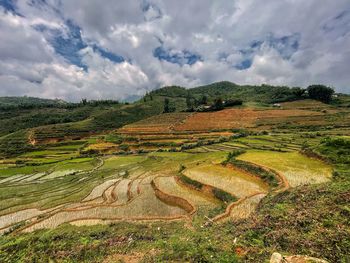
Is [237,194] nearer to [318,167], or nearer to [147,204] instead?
[147,204]

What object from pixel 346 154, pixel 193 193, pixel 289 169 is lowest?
pixel 193 193

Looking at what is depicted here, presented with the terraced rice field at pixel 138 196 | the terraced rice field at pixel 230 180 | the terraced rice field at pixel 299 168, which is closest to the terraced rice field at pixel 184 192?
the terraced rice field at pixel 138 196

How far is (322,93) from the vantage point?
4043 inches

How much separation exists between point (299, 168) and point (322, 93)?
105581 millimetres

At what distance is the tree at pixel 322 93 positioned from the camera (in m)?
102

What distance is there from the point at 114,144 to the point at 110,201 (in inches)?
1595

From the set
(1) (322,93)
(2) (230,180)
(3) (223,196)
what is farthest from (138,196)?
(1) (322,93)

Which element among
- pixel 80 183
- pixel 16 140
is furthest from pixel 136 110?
pixel 80 183

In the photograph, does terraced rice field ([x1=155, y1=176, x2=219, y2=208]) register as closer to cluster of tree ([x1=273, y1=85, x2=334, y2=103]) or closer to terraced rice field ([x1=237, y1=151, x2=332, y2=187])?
terraced rice field ([x1=237, y1=151, x2=332, y2=187])

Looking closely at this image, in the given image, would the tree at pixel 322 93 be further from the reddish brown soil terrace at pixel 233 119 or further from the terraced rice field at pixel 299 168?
the terraced rice field at pixel 299 168

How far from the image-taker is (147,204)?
18172 millimetres

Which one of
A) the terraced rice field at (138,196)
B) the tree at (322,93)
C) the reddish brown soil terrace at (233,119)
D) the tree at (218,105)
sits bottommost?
the terraced rice field at (138,196)

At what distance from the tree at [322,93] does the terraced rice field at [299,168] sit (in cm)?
9994

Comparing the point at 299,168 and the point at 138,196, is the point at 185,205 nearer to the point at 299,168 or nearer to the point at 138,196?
the point at 138,196
